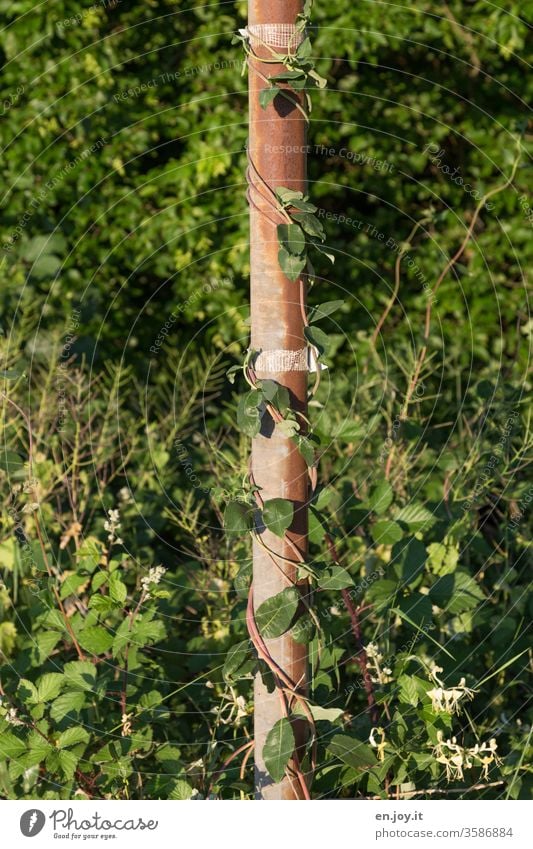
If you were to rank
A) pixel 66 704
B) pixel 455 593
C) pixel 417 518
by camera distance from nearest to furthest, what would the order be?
pixel 66 704, pixel 455 593, pixel 417 518

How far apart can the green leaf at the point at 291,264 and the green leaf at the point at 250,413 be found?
8.5 inches

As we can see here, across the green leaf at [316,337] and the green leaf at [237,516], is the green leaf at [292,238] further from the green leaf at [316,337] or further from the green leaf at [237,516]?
the green leaf at [237,516]

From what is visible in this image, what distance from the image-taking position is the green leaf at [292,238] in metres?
1.76

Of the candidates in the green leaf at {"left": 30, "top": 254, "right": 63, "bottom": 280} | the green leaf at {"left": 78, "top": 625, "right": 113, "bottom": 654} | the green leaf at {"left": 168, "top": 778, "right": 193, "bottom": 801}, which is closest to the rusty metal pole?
the green leaf at {"left": 168, "top": 778, "right": 193, "bottom": 801}

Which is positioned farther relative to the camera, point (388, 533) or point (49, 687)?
point (388, 533)

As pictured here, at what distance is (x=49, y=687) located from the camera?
2082mm

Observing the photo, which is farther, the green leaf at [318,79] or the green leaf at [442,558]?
the green leaf at [442,558]

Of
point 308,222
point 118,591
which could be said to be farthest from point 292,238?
point 118,591

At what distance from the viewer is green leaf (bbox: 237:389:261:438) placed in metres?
1.77

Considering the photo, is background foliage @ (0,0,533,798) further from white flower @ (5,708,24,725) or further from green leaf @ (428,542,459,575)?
white flower @ (5,708,24,725)

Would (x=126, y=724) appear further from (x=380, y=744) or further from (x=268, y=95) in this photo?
(x=268, y=95)

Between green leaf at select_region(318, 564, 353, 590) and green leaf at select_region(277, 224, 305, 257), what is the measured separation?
1.97 ft

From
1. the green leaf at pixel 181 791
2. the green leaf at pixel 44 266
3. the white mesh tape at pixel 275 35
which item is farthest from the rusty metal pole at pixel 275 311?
the green leaf at pixel 44 266

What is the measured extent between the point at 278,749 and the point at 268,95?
1.17m
